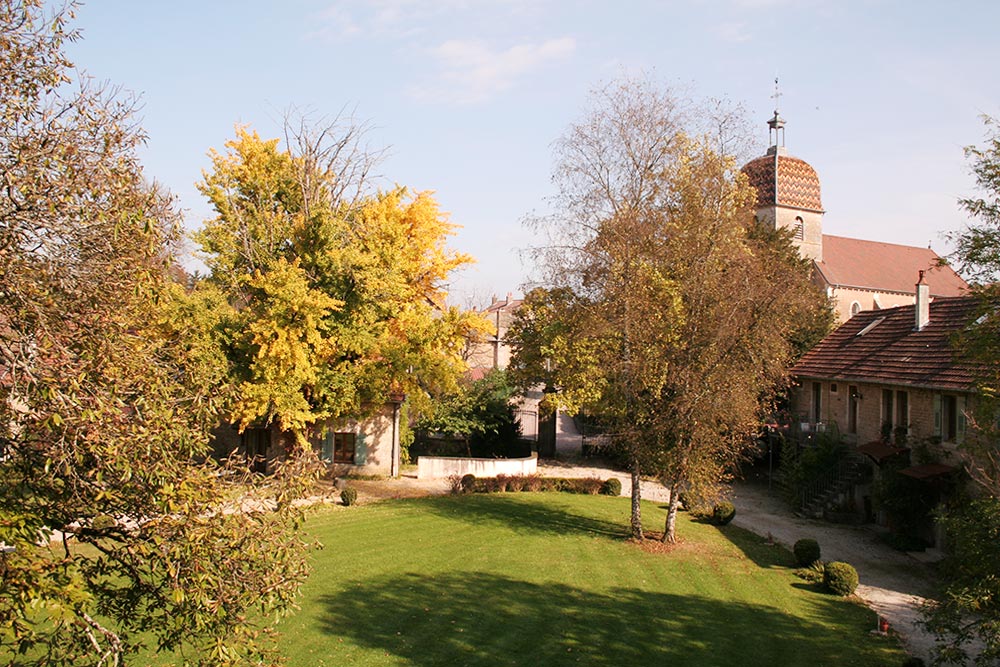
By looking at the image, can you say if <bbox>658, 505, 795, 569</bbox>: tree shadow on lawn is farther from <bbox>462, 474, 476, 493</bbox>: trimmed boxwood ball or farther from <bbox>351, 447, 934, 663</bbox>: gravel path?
<bbox>462, 474, 476, 493</bbox>: trimmed boxwood ball

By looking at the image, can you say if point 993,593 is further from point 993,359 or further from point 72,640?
point 72,640

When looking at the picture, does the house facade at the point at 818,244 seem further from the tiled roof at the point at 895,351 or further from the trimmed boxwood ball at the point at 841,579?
the trimmed boxwood ball at the point at 841,579

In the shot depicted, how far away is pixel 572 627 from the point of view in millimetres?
15898

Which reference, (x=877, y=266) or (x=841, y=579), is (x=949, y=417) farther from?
(x=877, y=266)

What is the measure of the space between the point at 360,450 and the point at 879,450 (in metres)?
19.8

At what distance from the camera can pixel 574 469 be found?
36.8m

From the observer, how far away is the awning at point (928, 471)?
891 inches

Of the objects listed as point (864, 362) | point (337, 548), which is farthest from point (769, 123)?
point (337, 548)

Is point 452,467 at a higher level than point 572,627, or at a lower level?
higher

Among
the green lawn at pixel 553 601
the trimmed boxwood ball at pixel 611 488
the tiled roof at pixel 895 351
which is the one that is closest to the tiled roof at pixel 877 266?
the tiled roof at pixel 895 351

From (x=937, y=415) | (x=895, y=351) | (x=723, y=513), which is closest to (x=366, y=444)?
(x=723, y=513)

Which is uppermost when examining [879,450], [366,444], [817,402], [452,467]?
[817,402]

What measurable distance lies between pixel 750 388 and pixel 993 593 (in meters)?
11.3

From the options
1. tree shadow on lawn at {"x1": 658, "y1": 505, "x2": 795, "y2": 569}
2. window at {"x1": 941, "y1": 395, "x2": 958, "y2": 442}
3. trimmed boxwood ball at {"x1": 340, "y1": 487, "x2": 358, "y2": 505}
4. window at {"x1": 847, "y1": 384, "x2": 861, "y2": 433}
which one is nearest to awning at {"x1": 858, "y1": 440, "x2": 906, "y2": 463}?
window at {"x1": 941, "y1": 395, "x2": 958, "y2": 442}
